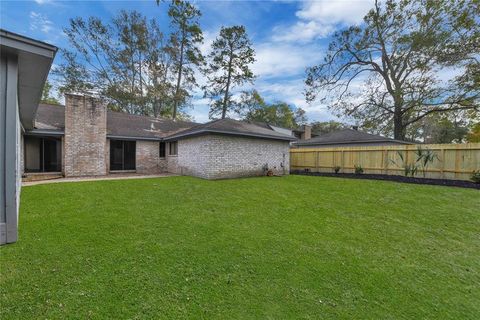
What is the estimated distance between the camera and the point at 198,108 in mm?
26516

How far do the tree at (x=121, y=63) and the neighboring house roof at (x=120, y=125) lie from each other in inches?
281

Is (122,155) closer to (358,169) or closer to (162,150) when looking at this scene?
(162,150)

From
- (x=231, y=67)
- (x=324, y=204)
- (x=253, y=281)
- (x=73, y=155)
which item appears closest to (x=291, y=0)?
(x=324, y=204)

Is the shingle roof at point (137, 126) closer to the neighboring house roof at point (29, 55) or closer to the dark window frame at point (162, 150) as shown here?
the dark window frame at point (162, 150)

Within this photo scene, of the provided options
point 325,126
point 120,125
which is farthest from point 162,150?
point 325,126

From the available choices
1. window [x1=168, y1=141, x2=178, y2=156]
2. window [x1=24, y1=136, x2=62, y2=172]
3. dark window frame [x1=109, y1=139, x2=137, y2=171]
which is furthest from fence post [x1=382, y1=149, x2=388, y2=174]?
window [x1=24, y1=136, x2=62, y2=172]

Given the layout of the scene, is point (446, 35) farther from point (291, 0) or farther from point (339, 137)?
point (291, 0)

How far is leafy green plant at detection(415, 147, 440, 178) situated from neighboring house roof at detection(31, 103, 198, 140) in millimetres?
14081

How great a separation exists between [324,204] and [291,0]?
8973 millimetres

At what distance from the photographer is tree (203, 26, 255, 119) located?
79.8 feet

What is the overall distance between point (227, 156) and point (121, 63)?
1680 centimetres

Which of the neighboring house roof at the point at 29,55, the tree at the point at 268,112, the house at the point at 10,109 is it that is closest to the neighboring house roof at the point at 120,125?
the neighboring house roof at the point at 29,55

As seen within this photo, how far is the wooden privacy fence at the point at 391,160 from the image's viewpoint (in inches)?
363

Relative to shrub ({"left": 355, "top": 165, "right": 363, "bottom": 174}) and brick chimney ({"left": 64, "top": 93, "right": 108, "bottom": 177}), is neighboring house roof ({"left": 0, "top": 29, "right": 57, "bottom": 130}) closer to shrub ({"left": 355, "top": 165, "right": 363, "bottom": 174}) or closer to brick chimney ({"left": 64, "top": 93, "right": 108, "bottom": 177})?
brick chimney ({"left": 64, "top": 93, "right": 108, "bottom": 177})
